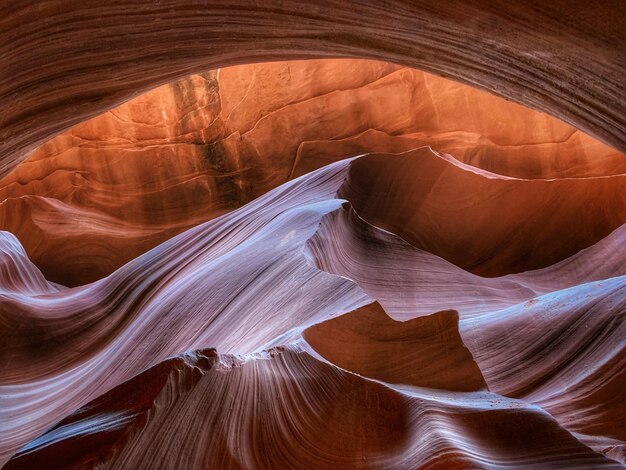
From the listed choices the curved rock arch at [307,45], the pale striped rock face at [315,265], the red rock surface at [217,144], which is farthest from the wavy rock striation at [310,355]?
the red rock surface at [217,144]

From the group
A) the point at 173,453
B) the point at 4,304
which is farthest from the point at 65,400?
the point at 173,453

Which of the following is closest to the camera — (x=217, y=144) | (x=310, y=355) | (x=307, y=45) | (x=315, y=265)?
(x=307, y=45)

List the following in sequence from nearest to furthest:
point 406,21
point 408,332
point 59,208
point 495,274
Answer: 1. point 406,21
2. point 408,332
3. point 495,274
4. point 59,208

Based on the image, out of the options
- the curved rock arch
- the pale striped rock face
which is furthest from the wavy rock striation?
the curved rock arch

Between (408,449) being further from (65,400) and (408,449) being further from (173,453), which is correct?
(65,400)

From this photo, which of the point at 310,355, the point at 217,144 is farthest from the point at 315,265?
the point at 217,144

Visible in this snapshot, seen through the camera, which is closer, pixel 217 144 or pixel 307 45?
pixel 307 45

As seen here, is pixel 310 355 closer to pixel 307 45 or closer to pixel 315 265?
pixel 315 265

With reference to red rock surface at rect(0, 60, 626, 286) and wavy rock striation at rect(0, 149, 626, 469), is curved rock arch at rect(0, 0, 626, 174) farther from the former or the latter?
red rock surface at rect(0, 60, 626, 286)

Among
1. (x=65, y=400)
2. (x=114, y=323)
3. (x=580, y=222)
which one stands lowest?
(x=65, y=400)
